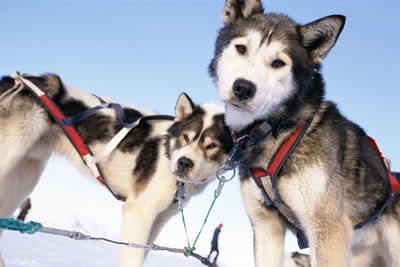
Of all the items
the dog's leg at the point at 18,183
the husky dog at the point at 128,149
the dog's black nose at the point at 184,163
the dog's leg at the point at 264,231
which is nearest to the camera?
the dog's leg at the point at 264,231

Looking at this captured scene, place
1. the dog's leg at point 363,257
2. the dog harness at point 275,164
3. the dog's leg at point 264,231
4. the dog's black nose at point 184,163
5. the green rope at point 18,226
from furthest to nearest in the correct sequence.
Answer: the dog's black nose at point 184,163 → the dog's leg at point 363,257 → the dog's leg at point 264,231 → the dog harness at point 275,164 → the green rope at point 18,226

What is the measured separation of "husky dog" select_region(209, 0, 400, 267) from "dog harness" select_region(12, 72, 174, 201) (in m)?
1.93

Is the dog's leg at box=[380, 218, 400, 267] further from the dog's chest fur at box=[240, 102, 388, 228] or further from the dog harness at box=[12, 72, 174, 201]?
the dog harness at box=[12, 72, 174, 201]

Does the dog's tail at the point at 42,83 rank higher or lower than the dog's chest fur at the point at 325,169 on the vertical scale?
lower

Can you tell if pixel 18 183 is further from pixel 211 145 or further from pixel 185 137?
pixel 211 145

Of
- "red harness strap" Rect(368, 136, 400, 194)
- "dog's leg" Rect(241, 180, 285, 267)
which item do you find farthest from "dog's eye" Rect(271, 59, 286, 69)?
"red harness strap" Rect(368, 136, 400, 194)

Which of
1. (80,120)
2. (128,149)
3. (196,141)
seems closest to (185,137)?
(196,141)

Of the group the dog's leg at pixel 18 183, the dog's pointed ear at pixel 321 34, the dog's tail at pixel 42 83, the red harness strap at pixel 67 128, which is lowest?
the dog's leg at pixel 18 183

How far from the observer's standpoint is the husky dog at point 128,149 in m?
4.18

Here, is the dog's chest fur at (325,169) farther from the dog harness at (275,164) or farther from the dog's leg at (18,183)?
the dog's leg at (18,183)

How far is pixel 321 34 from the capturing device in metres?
2.66

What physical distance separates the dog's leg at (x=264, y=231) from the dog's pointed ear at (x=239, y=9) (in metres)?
1.17

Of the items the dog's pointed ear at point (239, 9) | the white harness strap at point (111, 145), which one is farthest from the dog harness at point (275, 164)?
the white harness strap at point (111, 145)

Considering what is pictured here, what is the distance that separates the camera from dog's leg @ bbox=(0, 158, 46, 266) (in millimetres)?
4754
